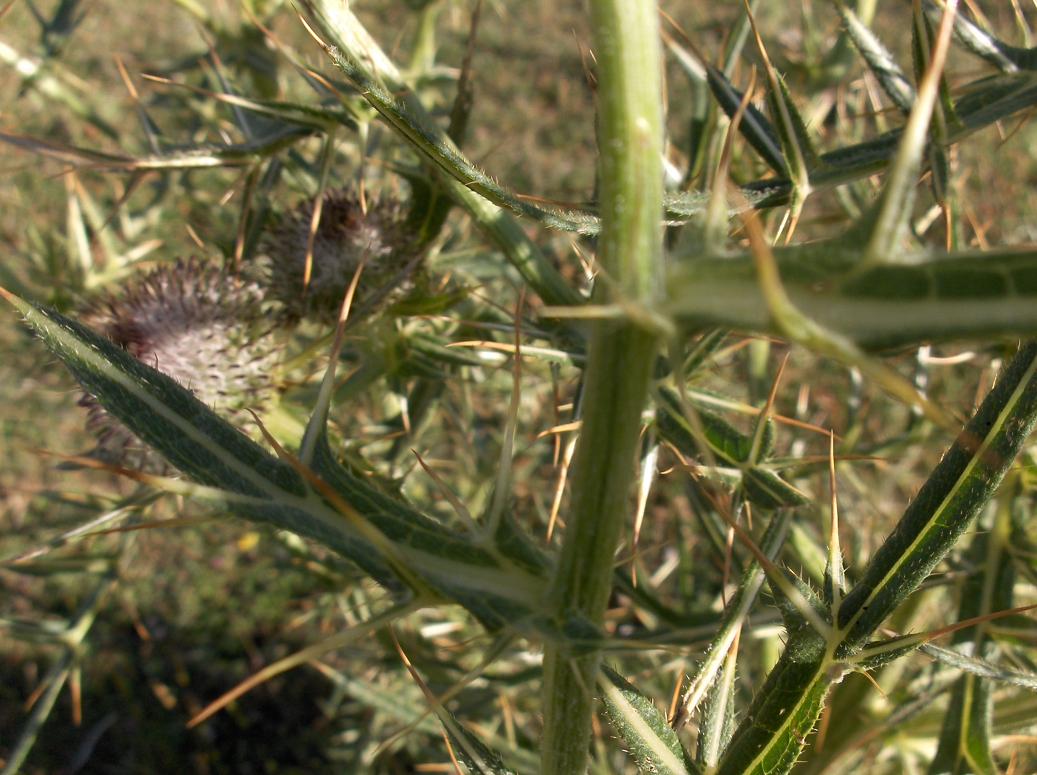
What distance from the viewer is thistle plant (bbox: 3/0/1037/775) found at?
531 mm

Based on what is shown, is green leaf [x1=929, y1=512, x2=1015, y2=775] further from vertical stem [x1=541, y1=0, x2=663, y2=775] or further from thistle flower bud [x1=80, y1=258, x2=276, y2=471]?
thistle flower bud [x1=80, y1=258, x2=276, y2=471]

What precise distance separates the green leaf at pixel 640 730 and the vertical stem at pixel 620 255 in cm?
15

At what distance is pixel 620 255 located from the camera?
23.3 inches

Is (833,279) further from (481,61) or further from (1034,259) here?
(481,61)

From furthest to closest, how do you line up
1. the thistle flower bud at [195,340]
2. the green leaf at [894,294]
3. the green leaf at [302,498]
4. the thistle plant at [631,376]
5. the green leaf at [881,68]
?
the thistle flower bud at [195,340] < the green leaf at [881,68] < the green leaf at [302,498] < the thistle plant at [631,376] < the green leaf at [894,294]

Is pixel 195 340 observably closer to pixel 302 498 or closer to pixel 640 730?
pixel 302 498

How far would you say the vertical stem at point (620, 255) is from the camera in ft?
1.94

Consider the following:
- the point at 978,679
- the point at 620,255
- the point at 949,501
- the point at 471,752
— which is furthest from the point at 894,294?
the point at 978,679

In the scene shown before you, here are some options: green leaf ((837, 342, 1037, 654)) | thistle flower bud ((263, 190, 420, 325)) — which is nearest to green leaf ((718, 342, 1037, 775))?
green leaf ((837, 342, 1037, 654))

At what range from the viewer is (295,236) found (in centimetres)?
149

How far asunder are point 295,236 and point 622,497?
0.99 m

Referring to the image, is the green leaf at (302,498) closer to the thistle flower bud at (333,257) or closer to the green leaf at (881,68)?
the thistle flower bud at (333,257)

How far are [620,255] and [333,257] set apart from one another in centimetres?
95

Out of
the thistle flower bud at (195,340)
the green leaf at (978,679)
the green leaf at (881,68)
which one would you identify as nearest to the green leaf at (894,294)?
the green leaf at (881,68)
